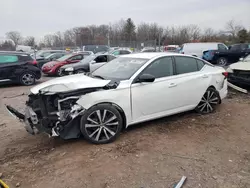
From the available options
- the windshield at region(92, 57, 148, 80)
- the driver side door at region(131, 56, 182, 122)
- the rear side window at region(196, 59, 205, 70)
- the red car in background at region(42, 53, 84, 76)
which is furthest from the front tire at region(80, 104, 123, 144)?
the red car in background at region(42, 53, 84, 76)

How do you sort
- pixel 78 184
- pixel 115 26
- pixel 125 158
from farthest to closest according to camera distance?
pixel 115 26 → pixel 125 158 → pixel 78 184

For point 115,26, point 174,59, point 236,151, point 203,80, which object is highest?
point 115,26

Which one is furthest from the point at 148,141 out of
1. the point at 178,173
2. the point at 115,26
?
the point at 115,26

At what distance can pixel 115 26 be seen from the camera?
6147cm

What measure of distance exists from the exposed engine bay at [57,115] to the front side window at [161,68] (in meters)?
1.39

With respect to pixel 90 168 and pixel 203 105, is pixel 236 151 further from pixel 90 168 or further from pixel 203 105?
pixel 90 168

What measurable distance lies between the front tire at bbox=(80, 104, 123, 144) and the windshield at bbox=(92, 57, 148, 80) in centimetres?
73

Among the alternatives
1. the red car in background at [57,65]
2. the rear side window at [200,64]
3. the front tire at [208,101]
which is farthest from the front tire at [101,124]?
the red car in background at [57,65]

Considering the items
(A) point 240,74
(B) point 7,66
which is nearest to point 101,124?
(A) point 240,74

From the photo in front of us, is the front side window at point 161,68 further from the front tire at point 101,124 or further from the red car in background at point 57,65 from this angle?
the red car in background at point 57,65

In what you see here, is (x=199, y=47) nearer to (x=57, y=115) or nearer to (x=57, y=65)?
(x=57, y=65)

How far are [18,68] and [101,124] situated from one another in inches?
293

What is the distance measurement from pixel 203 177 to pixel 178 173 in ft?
1.04

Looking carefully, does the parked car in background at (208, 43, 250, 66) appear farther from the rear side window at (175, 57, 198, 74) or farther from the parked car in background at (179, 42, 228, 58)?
the rear side window at (175, 57, 198, 74)
